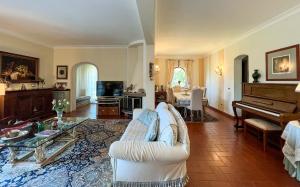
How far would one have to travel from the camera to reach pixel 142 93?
6.66m

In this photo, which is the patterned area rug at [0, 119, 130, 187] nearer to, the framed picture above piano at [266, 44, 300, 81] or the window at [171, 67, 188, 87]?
the framed picture above piano at [266, 44, 300, 81]

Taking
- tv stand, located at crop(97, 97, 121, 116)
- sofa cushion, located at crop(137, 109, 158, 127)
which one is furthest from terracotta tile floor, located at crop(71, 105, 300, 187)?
tv stand, located at crop(97, 97, 121, 116)

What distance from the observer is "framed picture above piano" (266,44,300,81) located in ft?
12.8

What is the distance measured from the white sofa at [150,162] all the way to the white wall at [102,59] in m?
5.86

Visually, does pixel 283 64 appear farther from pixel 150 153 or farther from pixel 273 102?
pixel 150 153

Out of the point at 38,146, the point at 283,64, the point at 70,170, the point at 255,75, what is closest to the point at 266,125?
the point at 283,64

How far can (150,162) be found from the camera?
2188 millimetres

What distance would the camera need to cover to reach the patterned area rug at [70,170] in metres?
2.48

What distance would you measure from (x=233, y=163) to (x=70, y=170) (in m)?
2.45

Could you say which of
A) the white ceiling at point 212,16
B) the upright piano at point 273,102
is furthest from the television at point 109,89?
the upright piano at point 273,102

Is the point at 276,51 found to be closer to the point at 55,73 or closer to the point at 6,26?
the point at 6,26

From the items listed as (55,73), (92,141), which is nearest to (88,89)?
(55,73)

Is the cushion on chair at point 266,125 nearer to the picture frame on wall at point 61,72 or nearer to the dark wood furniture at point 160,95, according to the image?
the dark wood furniture at point 160,95

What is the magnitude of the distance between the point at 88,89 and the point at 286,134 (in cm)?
1041
